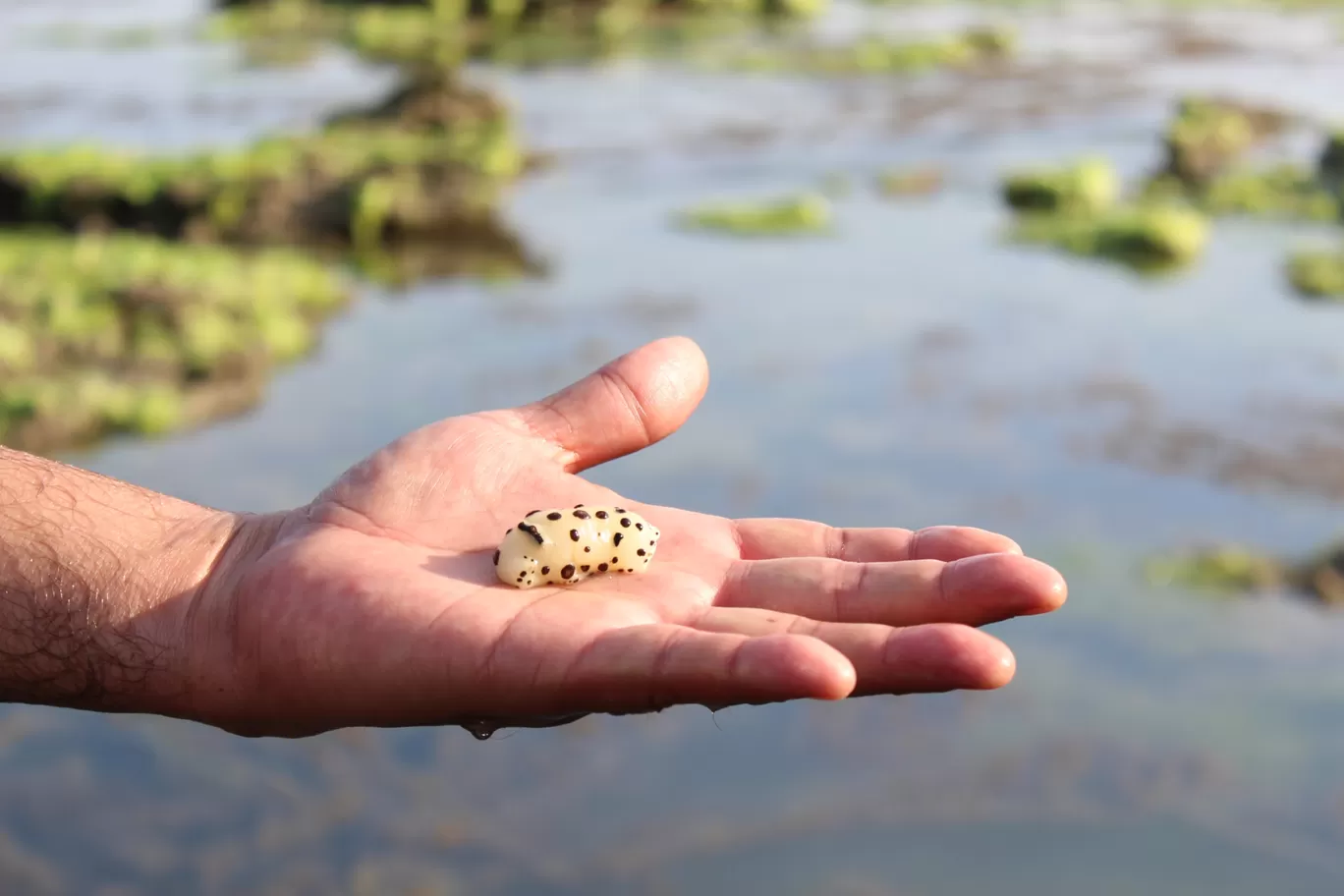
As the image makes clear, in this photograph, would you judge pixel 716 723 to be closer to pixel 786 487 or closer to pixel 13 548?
pixel 786 487

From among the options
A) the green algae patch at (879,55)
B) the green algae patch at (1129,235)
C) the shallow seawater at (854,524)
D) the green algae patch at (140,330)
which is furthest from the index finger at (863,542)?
the green algae patch at (879,55)

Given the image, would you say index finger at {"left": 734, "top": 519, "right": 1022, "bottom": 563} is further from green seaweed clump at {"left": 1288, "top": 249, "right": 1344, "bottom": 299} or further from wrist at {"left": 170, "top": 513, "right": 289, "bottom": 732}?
green seaweed clump at {"left": 1288, "top": 249, "right": 1344, "bottom": 299}

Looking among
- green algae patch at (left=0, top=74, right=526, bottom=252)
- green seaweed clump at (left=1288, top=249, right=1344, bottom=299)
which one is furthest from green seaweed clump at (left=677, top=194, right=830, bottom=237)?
green seaweed clump at (left=1288, top=249, right=1344, bottom=299)

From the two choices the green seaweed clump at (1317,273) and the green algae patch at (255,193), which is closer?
the green seaweed clump at (1317,273)

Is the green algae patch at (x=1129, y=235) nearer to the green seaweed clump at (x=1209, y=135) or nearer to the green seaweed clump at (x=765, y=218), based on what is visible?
the green seaweed clump at (x=1209, y=135)

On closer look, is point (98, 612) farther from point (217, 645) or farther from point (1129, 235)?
point (1129, 235)

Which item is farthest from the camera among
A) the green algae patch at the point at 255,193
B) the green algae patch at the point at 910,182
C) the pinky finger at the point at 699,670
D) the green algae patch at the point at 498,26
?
the green algae patch at the point at 498,26

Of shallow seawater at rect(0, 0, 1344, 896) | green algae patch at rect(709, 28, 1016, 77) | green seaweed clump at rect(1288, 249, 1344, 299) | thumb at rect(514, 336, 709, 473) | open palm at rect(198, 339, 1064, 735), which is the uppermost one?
green algae patch at rect(709, 28, 1016, 77)
